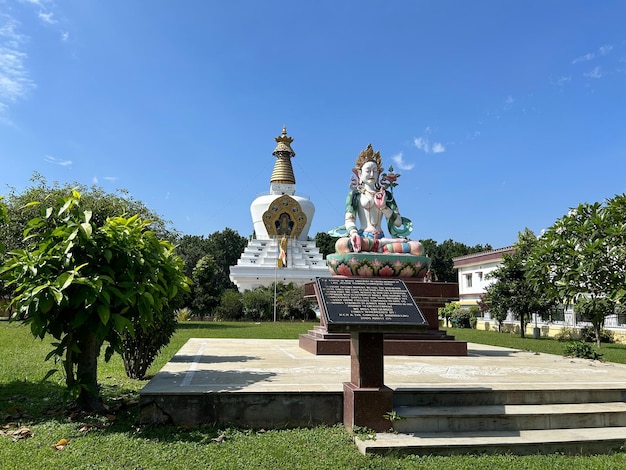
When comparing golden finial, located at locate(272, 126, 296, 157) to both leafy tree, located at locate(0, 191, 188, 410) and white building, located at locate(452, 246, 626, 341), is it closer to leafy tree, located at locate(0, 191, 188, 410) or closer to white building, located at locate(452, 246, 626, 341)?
white building, located at locate(452, 246, 626, 341)

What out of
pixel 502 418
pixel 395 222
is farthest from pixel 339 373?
pixel 395 222

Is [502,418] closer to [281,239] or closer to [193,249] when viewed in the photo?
[281,239]

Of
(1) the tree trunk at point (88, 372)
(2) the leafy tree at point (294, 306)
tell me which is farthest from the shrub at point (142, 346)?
(2) the leafy tree at point (294, 306)

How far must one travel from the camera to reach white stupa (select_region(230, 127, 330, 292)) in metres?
41.2

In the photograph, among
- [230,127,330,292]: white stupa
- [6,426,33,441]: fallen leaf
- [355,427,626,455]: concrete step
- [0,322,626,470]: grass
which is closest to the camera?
[0,322,626,470]: grass

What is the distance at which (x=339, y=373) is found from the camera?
639 cm

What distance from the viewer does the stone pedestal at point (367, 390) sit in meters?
4.69

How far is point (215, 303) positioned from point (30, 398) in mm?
27796

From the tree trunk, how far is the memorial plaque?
255cm

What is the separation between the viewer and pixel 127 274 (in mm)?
5223

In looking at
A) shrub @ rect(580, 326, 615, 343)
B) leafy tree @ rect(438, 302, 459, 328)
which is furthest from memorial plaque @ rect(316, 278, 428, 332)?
leafy tree @ rect(438, 302, 459, 328)

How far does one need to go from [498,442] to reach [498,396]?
834 millimetres

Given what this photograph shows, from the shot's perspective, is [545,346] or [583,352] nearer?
[583,352]

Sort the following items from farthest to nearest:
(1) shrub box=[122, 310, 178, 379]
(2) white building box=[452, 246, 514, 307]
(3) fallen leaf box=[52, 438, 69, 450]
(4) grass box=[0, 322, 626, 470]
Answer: (2) white building box=[452, 246, 514, 307] < (1) shrub box=[122, 310, 178, 379] < (3) fallen leaf box=[52, 438, 69, 450] < (4) grass box=[0, 322, 626, 470]
